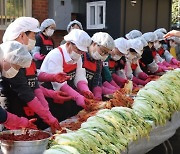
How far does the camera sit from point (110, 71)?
19.4 feet

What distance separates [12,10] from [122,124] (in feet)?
24.3

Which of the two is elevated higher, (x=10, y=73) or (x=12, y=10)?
(x=12, y=10)

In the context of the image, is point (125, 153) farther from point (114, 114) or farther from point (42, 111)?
point (42, 111)

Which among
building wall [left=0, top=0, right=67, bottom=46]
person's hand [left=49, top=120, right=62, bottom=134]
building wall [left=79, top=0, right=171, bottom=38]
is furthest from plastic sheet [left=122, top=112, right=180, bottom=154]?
building wall [left=79, top=0, right=171, bottom=38]

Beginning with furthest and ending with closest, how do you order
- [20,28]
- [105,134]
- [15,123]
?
1. [20,28]
2. [15,123]
3. [105,134]

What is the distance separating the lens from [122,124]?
3.08 m

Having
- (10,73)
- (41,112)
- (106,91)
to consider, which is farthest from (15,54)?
(106,91)

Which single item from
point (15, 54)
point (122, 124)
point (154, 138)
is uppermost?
point (15, 54)

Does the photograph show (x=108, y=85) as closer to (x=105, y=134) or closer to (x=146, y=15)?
(x=105, y=134)

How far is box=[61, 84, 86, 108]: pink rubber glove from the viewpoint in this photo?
4.20 meters

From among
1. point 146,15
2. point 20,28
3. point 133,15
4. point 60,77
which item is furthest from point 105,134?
point 146,15

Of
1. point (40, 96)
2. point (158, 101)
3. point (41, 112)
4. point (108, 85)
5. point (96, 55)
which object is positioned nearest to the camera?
point (41, 112)

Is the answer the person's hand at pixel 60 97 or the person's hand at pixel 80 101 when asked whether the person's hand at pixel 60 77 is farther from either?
the person's hand at pixel 80 101

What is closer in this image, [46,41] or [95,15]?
[46,41]
